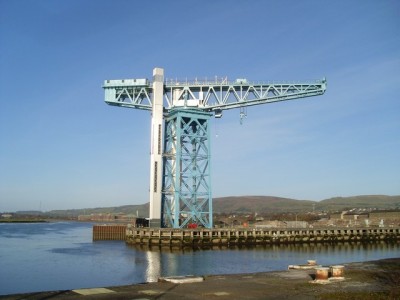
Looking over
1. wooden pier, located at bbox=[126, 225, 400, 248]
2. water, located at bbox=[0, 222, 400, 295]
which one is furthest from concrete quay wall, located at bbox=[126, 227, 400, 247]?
water, located at bbox=[0, 222, 400, 295]

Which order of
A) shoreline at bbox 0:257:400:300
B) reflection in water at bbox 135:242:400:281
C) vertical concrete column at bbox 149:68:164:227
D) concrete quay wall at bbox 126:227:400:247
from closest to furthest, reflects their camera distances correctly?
shoreline at bbox 0:257:400:300, reflection in water at bbox 135:242:400:281, concrete quay wall at bbox 126:227:400:247, vertical concrete column at bbox 149:68:164:227

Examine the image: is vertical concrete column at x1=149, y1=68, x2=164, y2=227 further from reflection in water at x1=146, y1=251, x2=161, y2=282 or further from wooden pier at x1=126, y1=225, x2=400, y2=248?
reflection in water at x1=146, y1=251, x2=161, y2=282

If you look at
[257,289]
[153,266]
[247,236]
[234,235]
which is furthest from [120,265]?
[247,236]

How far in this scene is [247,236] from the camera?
5509cm

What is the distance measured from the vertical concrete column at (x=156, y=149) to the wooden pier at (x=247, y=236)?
224cm

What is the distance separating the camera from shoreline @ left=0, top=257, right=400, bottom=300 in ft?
49.1

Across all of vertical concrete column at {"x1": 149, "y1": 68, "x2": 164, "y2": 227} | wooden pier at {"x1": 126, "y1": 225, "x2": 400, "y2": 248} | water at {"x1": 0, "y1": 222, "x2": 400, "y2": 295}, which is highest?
vertical concrete column at {"x1": 149, "y1": 68, "x2": 164, "y2": 227}

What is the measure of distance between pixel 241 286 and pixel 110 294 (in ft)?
17.1

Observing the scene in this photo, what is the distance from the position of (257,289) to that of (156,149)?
35.2m

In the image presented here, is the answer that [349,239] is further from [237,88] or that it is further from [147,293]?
[147,293]

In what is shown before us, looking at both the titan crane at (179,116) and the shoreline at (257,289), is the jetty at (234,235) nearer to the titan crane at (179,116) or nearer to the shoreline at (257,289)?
the titan crane at (179,116)

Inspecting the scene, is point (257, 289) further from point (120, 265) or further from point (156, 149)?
point (156, 149)

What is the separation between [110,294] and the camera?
15.2 m

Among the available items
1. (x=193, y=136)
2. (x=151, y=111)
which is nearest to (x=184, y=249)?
(x=193, y=136)
